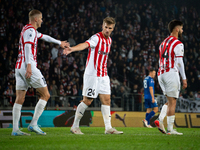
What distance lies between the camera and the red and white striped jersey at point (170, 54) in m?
5.95

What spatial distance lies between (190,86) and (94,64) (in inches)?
453

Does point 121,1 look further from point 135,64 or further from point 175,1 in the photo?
point 135,64

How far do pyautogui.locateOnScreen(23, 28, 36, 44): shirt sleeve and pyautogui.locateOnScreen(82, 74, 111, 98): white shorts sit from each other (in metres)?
1.32

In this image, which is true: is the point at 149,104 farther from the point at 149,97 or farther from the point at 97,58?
the point at 97,58

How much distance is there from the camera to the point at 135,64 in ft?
54.7

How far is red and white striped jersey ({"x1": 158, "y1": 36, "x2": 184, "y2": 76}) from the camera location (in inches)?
234

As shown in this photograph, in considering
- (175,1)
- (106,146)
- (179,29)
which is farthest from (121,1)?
(106,146)

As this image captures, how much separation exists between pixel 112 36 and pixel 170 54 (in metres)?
12.0

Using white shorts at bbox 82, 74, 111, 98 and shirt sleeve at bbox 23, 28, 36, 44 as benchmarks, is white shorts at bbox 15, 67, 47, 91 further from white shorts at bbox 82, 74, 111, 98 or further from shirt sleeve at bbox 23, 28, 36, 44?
white shorts at bbox 82, 74, 111, 98

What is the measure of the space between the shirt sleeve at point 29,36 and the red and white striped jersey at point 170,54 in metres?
2.64

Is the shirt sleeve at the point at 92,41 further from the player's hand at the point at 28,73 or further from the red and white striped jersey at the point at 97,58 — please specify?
the player's hand at the point at 28,73

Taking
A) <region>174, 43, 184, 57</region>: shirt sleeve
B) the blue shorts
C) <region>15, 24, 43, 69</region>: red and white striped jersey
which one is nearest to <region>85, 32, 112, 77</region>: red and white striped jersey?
<region>15, 24, 43, 69</region>: red and white striped jersey

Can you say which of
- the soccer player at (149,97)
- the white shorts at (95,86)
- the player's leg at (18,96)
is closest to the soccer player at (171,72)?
the white shorts at (95,86)

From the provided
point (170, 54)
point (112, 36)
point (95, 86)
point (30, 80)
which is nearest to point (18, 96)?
point (30, 80)
